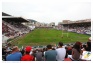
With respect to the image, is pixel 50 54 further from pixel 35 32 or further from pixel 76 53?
pixel 35 32

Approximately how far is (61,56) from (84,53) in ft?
1.60

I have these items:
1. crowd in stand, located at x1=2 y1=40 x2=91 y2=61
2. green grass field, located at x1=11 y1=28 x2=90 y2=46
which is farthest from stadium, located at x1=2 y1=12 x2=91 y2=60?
crowd in stand, located at x1=2 y1=40 x2=91 y2=61

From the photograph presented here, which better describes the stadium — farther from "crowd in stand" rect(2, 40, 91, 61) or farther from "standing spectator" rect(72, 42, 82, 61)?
"standing spectator" rect(72, 42, 82, 61)

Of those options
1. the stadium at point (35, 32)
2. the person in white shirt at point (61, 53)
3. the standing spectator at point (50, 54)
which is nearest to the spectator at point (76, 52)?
the person in white shirt at point (61, 53)

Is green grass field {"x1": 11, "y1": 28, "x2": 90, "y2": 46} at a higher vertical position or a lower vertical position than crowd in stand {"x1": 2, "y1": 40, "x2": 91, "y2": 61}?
lower

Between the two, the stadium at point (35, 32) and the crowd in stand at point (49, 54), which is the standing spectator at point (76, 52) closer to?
the crowd in stand at point (49, 54)

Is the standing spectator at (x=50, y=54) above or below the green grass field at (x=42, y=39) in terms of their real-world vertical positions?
above

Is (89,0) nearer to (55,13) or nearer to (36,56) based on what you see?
(36,56)

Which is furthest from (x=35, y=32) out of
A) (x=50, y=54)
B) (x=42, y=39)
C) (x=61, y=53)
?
(x=50, y=54)

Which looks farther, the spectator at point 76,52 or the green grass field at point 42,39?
the green grass field at point 42,39

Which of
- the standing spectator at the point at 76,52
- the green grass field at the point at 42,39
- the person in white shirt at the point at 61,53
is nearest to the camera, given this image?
the standing spectator at the point at 76,52

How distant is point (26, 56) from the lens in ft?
11.9

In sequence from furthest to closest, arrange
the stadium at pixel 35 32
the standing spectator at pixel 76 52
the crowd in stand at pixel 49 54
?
1. the stadium at pixel 35 32
2. the standing spectator at pixel 76 52
3. the crowd in stand at pixel 49 54

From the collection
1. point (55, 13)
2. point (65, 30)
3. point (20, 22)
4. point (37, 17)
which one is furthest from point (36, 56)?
point (65, 30)
